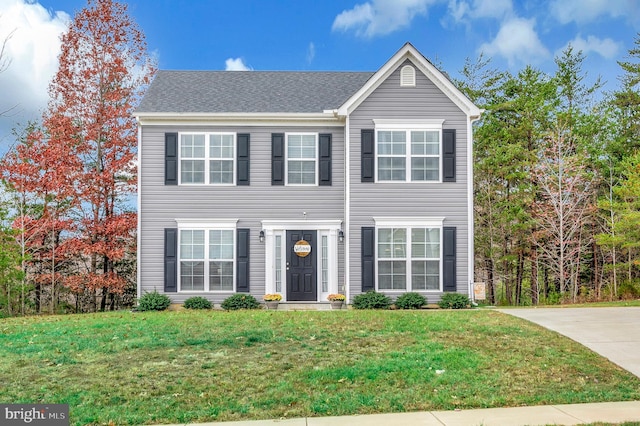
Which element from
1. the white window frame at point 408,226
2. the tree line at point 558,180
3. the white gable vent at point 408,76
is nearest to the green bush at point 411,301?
the white window frame at point 408,226

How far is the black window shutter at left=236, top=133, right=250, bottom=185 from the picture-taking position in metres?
17.6

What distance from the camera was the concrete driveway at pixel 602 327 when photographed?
9.84m

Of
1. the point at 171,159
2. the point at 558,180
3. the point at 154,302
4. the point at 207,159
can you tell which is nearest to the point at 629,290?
the point at 558,180

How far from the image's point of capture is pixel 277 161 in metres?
17.6

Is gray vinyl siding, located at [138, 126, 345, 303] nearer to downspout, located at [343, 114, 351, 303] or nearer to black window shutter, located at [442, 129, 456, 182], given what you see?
downspout, located at [343, 114, 351, 303]

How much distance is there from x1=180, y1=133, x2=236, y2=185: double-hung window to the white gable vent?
5.33 metres

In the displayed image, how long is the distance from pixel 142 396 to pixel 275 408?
181cm

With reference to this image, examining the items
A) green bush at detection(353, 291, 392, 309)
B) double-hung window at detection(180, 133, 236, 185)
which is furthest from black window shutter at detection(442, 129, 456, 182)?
double-hung window at detection(180, 133, 236, 185)

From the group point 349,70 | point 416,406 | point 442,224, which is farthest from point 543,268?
point 416,406

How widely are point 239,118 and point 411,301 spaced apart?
7421mm

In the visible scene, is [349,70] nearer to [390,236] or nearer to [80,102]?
[390,236]

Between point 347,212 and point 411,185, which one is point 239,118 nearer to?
point 347,212

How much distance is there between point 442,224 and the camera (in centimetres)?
1717

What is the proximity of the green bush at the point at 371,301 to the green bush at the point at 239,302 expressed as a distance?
299 cm
